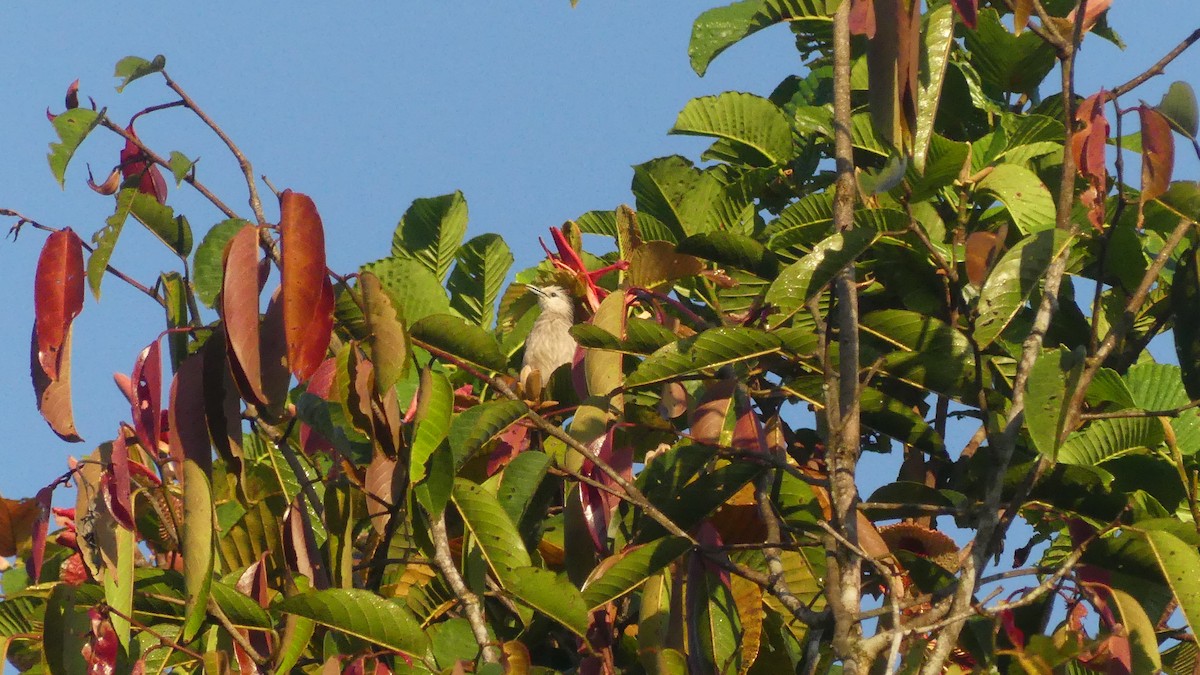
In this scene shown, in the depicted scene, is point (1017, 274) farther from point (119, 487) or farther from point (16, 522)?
point (16, 522)

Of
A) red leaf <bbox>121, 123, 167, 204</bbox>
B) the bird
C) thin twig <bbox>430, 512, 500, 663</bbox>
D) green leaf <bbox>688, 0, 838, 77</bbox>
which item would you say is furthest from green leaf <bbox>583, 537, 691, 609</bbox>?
the bird

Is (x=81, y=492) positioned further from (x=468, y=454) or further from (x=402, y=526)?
(x=402, y=526)

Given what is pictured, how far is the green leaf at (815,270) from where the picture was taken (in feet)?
5.54

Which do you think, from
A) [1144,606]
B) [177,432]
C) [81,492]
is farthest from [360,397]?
[1144,606]

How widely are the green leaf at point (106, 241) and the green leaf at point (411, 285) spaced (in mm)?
575

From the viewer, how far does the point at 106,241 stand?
1808mm

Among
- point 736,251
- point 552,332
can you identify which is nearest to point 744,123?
point 736,251

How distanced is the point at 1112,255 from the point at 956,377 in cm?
62

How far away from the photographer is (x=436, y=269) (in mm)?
2998

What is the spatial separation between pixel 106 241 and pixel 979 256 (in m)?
1.13

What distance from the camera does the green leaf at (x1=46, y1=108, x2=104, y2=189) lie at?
5.90 feet

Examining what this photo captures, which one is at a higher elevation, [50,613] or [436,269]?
[436,269]

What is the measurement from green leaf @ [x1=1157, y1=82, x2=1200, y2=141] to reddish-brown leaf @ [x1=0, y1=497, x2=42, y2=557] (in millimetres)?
1586

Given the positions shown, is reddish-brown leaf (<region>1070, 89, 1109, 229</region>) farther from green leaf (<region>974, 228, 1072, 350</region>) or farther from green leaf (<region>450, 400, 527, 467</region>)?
green leaf (<region>450, 400, 527, 467</region>)
